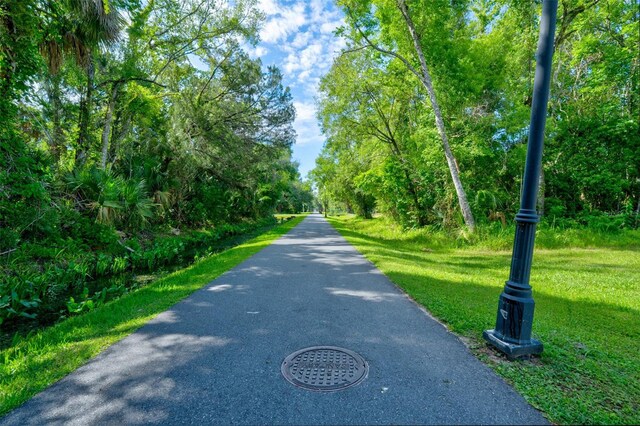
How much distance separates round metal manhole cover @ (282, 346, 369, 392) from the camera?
2.55 m

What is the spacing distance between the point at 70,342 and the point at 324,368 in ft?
11.0

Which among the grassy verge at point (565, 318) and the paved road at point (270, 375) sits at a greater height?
the grassy verge at point (565, 318)

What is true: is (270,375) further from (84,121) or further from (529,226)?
(84,121)

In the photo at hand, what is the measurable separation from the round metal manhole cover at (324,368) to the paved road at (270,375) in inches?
3.2

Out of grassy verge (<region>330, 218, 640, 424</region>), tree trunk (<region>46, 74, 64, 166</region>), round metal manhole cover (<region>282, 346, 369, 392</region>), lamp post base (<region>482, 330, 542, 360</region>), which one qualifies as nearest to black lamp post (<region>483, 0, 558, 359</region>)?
lamp post base (<region>482, 330, 542, 360</region>)

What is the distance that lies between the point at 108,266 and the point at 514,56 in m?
19.7

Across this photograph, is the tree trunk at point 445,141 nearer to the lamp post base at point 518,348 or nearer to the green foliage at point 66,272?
the lamp post base at point 518,348

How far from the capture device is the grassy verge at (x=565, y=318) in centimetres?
232

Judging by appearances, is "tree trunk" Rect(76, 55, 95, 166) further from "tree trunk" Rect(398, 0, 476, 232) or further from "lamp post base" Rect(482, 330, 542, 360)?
"lamp post base" Rect(482, 330, 542, 360)

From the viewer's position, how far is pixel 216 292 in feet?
18.0

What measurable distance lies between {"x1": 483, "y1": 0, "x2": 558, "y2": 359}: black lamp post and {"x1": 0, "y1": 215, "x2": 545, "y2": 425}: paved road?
0.60 meters

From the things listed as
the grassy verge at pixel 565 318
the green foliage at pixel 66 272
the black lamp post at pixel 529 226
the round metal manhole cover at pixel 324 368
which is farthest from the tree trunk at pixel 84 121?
the black lamp post at pixel 529 226

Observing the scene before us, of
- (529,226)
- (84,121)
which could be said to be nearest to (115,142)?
(84,121)

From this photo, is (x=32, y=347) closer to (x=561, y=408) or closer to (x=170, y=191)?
(x=561, y=408)
